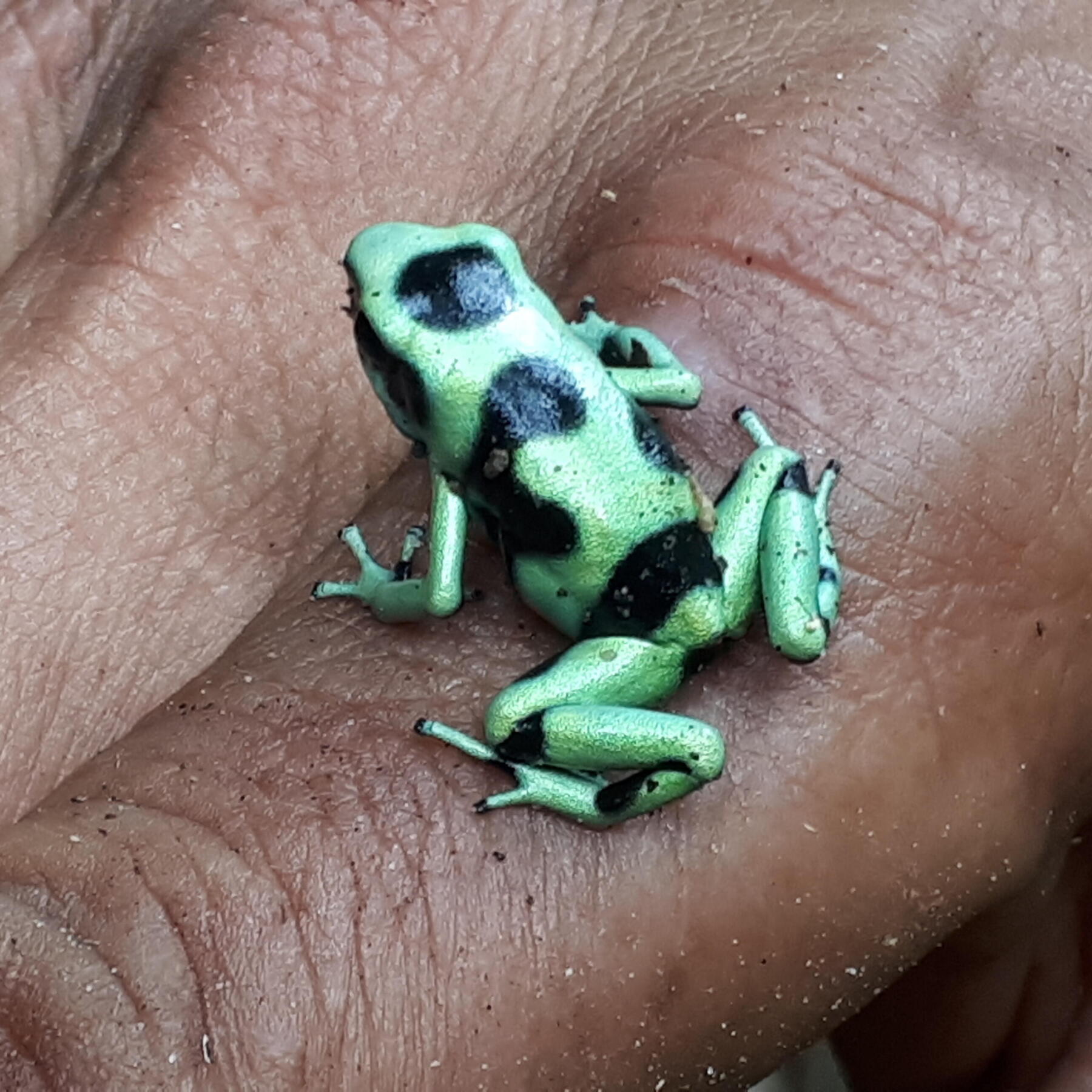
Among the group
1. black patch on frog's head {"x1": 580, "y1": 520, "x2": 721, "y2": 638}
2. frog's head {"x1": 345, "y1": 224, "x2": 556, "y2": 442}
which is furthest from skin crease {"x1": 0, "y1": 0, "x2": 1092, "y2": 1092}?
frog's head {"x1": 345, "y1": 224, "x2": 556, "y2": 442}

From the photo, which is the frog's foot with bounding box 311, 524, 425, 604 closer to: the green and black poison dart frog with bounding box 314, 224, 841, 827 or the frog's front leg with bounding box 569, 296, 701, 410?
the green and black poison dart frog with bounding box 314, 224, 841, 827

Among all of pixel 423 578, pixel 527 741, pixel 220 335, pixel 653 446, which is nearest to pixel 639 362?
pixel 653 446

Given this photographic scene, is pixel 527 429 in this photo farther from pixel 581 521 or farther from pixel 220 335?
pixel 220 335

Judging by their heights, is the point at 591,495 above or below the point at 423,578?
above

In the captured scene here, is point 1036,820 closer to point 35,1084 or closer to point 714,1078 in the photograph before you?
point 714,1078

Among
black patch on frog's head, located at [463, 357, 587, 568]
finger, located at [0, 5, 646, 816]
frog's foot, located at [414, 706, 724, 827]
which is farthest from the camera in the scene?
finger, located at [0, 5, 646, 816]
